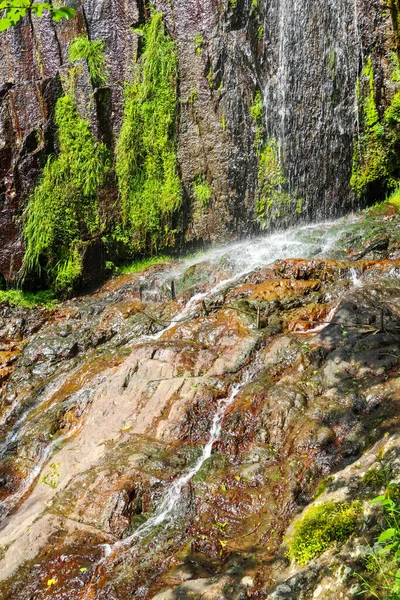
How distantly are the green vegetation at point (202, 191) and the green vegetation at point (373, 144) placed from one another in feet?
12.1

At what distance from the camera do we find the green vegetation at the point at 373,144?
44.2 feet

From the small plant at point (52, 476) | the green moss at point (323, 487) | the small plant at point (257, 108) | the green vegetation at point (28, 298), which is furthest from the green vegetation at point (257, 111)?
the green moss at point (323, 487)

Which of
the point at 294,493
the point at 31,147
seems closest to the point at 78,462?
the point at 294,493

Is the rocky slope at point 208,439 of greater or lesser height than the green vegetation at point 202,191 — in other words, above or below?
below

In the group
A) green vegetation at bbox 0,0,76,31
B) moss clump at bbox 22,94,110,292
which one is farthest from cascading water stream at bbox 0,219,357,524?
green vegetation at bbox 0,0,76,31

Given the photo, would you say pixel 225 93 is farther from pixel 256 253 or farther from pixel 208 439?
pixel 208 439

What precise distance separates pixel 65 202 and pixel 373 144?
797 cm

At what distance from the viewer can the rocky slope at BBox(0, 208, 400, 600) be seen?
414 cm

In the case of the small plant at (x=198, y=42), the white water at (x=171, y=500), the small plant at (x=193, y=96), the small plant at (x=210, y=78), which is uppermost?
the small plant at (x=198, y=42)

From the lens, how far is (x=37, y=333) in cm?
1131

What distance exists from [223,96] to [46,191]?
5051 mm

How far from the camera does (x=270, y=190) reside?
13.8 metres

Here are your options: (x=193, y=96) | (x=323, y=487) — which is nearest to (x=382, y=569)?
(x=323, y=487)

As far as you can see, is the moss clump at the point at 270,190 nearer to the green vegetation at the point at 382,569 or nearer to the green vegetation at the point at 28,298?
the green vegetation at the point at 28,298
